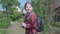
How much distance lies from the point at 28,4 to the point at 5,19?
22.3ft

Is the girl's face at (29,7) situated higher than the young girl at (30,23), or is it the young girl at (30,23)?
the girl's face at (29,7)

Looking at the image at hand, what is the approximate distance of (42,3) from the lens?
26.3ft

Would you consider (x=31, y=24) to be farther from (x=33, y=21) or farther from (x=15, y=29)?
(x=15, y=29)

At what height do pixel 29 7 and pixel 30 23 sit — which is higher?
pixel 29 7

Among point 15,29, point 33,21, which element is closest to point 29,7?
point 33,21

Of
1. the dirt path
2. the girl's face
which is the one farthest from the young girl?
the dirt path

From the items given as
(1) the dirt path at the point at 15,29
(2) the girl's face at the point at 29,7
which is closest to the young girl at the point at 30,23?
(2) the girl's face at the point at 29,7

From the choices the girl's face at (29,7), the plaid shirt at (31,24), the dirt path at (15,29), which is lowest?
the dirt path at (15,29)

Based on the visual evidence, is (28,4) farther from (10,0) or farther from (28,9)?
(10,0)

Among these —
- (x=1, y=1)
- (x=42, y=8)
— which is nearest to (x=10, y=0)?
(x=1, y=1)

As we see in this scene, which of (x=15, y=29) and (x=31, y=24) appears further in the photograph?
(x=15, y=29)

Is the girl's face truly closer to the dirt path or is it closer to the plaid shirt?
the plaid shirt

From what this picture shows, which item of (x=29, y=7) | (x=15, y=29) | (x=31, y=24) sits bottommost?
(x=15, y=29)

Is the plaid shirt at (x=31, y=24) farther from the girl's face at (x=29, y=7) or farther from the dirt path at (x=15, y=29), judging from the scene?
the dirt path at (x=15, y=29)
